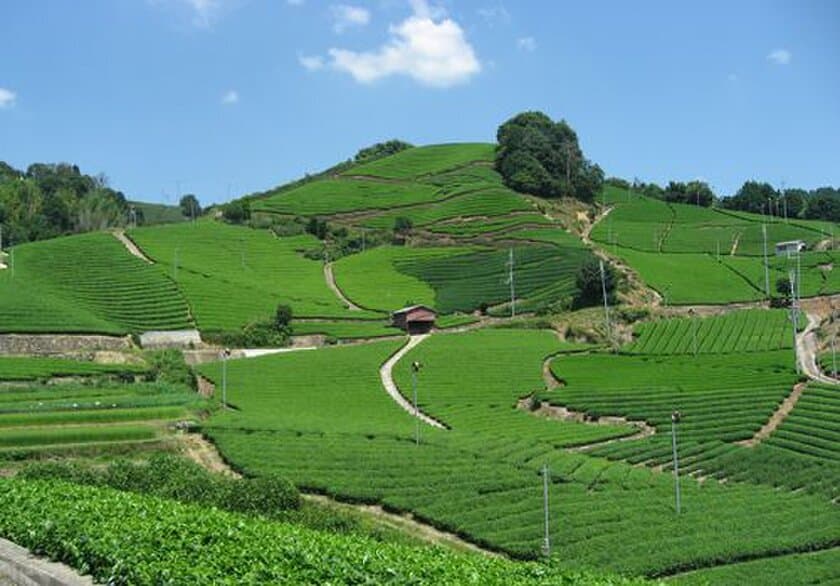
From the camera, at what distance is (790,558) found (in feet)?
101

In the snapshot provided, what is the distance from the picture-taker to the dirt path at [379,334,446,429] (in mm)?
57097

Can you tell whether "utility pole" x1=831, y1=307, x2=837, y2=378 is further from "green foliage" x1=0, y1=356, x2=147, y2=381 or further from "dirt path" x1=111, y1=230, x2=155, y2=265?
"dirt path" x1=111, y1=230, x2=155, y2=265

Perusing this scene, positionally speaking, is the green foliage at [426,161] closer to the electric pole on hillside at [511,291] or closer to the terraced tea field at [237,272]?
the terraced tea field at [237,272]

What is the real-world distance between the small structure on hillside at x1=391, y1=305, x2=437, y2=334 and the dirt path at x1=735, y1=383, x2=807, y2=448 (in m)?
38.0

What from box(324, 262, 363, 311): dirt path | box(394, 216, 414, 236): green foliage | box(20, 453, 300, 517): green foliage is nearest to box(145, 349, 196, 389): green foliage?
box(20, 453, 300, 517): green foliage

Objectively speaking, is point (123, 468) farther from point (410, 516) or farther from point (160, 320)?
point (160, 320)

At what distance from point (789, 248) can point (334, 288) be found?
5723cm

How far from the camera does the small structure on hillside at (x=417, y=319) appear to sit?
89.2 meters

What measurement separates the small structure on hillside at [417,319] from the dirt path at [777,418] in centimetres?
3801

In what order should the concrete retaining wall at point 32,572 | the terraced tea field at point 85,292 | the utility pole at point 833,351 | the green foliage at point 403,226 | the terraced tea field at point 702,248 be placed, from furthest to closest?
the green foliage at point 403,226 → the terraced tea field at point 702,248 → the terraced tea field at point 85,292 → the utility pole at point 833,351 → the concrete retaining wall at point 32,572

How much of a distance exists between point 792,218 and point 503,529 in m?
151

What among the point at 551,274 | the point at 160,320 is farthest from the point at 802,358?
the point at 160,320

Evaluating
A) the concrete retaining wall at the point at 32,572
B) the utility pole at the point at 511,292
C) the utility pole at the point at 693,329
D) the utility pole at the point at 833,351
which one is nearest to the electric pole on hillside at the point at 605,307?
the utility pole at the point at 693,329

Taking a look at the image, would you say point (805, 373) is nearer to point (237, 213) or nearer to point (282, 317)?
point (282, 317)
